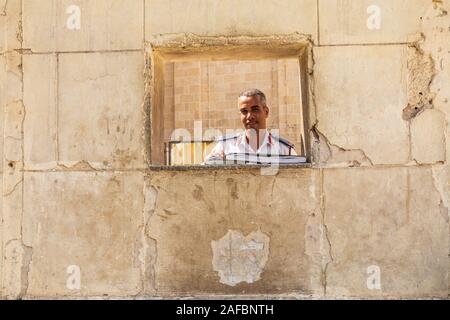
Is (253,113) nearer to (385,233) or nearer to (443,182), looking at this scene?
(385,233)

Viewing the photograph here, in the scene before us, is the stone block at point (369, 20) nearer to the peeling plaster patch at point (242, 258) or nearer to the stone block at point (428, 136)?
the stone block at point (428, 136)

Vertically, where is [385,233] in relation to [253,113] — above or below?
below

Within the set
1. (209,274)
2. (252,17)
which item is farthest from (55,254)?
(252,17)

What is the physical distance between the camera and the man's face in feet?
17.5

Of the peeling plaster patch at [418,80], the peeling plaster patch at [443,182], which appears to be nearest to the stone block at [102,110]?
the peeling plaster patch at [418,80]

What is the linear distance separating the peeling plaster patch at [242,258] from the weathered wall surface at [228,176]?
0.03ft

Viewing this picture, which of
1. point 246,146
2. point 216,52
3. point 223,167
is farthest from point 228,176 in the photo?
point 216,52

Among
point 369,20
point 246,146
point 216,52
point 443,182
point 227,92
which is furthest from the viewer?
point 227,92

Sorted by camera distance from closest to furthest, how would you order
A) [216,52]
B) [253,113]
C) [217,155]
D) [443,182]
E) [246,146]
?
[443,182] < [216,52] < [217,155] < [246,146] < [253,113]

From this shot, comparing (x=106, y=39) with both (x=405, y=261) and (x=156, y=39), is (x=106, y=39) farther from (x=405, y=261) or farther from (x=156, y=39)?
(x=405, y=261)

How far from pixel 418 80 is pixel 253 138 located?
5.01 ft

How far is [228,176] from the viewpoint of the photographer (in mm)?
4363

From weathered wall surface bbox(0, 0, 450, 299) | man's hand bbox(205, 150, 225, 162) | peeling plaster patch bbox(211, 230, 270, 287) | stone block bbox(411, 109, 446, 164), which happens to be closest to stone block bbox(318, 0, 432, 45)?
weathered wall surface bbox(0, 0, 450, 299)
